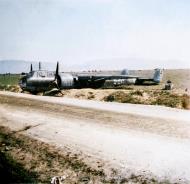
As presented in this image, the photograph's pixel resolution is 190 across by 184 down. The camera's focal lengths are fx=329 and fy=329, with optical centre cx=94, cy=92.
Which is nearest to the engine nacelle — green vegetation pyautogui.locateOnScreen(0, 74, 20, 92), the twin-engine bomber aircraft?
the twin-engine bomber aircraft

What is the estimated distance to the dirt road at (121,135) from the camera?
10.3 metres

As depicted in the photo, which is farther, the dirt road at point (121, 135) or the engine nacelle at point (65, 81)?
the engine nacelle at point (65, 81)

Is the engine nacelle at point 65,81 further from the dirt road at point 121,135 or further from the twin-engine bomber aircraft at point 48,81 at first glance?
the dirt road at point 121,135

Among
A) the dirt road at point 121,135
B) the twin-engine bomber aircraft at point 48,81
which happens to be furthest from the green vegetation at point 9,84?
the dirt road at point 121,135

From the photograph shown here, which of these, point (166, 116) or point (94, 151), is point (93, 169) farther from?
point (166, 116)

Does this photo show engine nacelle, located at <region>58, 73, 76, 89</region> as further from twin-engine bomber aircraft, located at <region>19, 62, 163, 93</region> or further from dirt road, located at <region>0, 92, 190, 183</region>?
dirt road, located at <region>0, 92, 190, 183</region>

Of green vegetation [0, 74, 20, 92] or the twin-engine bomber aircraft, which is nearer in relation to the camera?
the twin-engine bomber aircraft

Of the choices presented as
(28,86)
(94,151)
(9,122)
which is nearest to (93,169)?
(94,151)

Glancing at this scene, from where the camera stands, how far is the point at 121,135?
1389 centimetres

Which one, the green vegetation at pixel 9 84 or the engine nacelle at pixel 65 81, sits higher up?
the engine nacelle at pixel 65 81

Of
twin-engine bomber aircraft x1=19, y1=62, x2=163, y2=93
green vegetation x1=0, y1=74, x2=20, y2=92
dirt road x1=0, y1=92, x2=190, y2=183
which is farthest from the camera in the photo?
green vegetation x1=0, y1=74, x2=20, y2=92

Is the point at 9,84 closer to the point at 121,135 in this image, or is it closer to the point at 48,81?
the point at 48,81

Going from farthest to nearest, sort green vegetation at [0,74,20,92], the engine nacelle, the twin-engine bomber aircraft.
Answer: green vegetation at [0,74,20,92], the engine nacelle, the twin-engine bomber aircraft

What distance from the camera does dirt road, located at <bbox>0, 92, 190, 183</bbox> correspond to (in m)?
10.3
